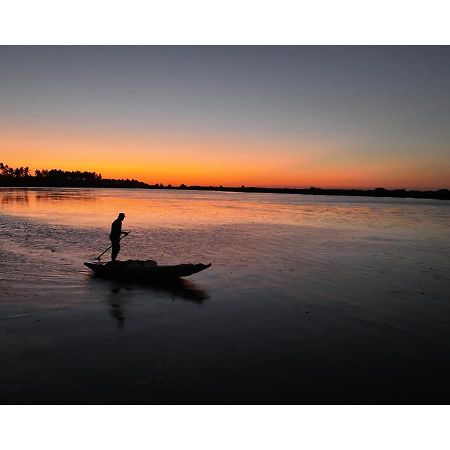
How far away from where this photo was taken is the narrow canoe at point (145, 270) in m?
13.1

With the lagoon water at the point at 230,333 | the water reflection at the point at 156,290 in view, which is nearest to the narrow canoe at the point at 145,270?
the water reflection at the point at 156,290

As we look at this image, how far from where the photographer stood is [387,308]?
447 inches

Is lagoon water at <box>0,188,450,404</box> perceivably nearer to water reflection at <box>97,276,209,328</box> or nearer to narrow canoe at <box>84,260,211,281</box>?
water reflection at <box>97,276,209,328</box>

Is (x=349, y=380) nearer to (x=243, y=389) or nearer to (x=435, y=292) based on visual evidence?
(x=243, y=389)

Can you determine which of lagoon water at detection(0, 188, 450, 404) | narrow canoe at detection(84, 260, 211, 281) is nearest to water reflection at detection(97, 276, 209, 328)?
lagoon water at detection(0, 188, 450, 404)

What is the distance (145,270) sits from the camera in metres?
13.1

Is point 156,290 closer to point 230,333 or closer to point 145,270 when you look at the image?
point 145,270

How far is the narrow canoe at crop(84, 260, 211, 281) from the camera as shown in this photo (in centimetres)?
1315

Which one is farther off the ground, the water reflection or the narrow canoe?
the narrow canoe

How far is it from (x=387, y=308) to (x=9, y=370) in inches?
390

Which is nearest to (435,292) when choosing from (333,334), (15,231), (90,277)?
(333,334)

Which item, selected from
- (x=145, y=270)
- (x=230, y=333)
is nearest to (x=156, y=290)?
(x=145, y=270)

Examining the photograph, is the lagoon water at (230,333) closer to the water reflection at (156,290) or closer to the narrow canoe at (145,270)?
the water reflection at (156,290)

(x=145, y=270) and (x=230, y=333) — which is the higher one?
(x=145, y=270)
